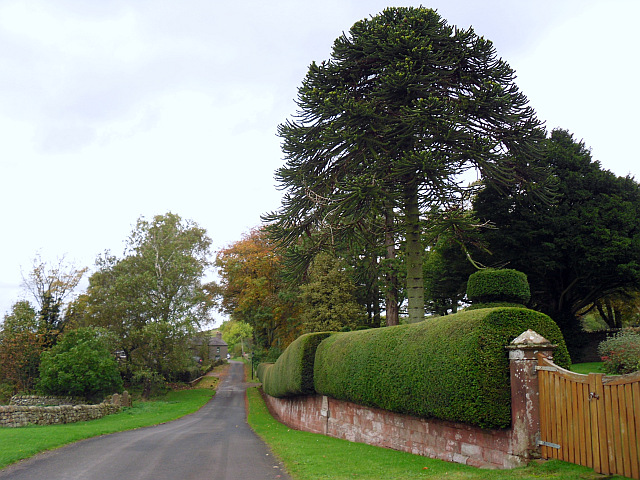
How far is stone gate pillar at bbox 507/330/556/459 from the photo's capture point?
728 centimetres

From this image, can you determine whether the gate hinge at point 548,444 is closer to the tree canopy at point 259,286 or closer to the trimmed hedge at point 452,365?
the trimmed hedge at point 452,365

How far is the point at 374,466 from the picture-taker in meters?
8.90

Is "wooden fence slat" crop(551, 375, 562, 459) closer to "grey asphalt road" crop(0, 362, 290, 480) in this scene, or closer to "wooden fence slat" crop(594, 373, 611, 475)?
"wooden fence slat" crop(594, 373, 611, 475)

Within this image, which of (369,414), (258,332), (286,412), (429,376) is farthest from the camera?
(258,332)

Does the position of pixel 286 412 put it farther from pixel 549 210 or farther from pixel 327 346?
pixel 549 210

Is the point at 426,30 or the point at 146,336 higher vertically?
the point at 426,30

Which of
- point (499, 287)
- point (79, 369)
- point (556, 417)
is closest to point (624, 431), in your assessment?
point (556, 417)

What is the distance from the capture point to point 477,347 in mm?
8086

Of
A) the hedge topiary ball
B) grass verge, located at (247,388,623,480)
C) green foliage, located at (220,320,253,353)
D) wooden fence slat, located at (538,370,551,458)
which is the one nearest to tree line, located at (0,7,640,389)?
the hedge topiary ball

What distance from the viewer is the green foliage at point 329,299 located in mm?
30688

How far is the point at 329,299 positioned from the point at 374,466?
22.6 metres

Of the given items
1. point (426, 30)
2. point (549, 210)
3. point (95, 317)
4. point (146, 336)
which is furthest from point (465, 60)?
point (95, 317)

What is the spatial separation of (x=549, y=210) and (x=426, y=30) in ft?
35.5

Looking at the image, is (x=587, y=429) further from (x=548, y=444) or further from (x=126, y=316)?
(x=126, y=316)
